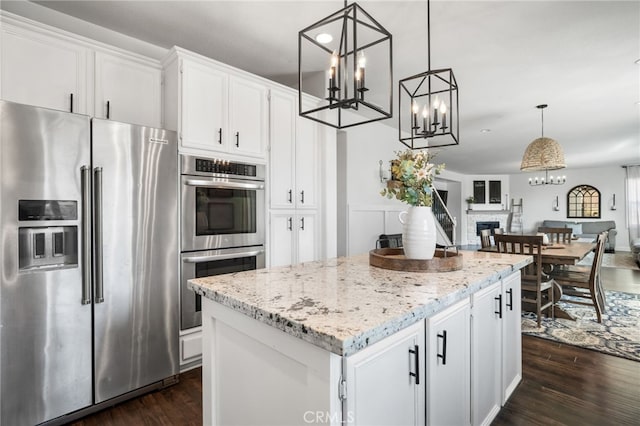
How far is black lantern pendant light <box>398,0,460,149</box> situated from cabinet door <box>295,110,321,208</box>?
36.9 inches

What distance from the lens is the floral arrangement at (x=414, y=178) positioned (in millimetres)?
1709

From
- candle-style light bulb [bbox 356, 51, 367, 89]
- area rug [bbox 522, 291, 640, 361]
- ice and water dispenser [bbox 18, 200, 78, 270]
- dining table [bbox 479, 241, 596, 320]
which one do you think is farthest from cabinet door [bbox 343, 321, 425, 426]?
dining table [bbox 479, 241, 596, 320]

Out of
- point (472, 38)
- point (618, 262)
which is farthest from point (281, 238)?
point (618, 262)

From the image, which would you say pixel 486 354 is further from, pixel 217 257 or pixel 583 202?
pixel 583 202

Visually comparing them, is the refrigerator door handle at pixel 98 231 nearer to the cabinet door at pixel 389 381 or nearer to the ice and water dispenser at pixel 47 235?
the ice and water dispenser at pixel 47 235

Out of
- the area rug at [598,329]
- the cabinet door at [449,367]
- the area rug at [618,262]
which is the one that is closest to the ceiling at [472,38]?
the cabinet door at [449,367]

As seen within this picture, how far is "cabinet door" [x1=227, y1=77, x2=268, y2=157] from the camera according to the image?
2756mm

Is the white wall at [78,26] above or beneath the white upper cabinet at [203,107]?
above

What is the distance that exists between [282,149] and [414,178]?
1.74 meters

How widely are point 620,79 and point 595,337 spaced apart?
114 inches

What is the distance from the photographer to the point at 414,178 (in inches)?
67.4

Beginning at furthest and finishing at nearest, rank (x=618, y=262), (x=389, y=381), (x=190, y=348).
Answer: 1. (x=618, y=262)
2. (x=190, y=348)
3. (x=389, y=381)

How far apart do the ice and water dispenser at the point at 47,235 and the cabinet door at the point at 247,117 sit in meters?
1.26

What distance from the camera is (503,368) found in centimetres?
195
